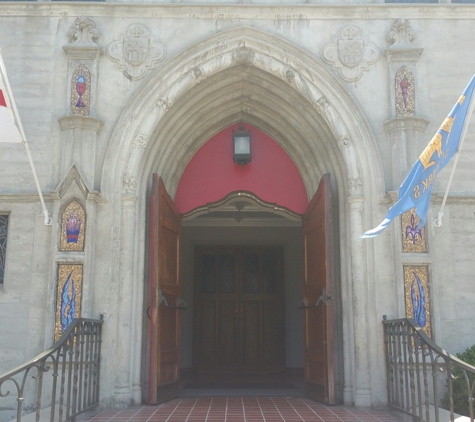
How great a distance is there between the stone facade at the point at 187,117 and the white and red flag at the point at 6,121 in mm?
951

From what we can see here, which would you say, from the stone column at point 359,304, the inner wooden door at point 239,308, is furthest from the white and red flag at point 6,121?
the inner wooden door at point 239,308

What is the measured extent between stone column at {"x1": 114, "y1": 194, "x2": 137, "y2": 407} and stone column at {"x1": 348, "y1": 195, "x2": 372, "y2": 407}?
107 inches

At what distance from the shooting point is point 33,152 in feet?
24.1

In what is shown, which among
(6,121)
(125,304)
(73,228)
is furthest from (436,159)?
(6,121)

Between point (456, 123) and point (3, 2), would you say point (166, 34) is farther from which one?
point (456, 123)

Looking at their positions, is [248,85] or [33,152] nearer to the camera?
A: [33,152]

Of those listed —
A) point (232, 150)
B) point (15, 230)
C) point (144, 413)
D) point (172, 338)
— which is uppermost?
point (232, 150)

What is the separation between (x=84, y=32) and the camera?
24.7 feet

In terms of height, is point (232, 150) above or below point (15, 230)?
above

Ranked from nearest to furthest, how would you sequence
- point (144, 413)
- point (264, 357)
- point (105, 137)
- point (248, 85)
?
point (144, 413), point (105, 137), point (248, 85), point (264, 357)

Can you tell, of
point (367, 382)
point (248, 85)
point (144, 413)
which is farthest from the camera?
point (248, 85)

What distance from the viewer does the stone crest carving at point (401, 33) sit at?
757 centimetres

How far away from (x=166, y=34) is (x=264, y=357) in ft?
24.1

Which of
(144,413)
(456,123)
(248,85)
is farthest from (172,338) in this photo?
(456,123)
